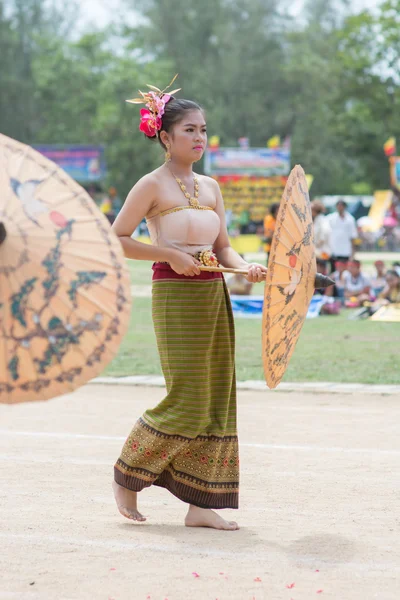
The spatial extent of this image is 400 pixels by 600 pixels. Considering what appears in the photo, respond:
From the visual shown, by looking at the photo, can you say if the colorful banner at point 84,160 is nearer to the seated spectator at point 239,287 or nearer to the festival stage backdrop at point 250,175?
the festival stage backdrop at point 250,175

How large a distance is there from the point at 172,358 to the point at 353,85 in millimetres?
49403

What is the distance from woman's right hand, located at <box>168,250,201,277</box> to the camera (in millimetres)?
4879

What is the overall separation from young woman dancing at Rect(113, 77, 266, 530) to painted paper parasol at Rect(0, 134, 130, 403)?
1.08 metres

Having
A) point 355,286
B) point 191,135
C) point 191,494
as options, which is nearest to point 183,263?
point 191,135

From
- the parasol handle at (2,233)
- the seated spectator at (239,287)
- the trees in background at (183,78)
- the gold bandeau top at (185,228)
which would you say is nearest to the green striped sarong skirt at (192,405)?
the gold bandeau top at (185,228)

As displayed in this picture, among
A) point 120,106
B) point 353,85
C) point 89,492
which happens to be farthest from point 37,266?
point 120,106

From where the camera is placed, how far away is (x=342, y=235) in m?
19.2

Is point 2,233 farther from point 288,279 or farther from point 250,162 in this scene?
point 250,162

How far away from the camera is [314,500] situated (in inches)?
217

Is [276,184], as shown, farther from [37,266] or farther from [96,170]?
[37,266]

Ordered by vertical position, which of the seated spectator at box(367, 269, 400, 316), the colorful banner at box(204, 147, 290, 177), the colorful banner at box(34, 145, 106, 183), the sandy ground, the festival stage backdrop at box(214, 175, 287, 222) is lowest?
the sandy ground

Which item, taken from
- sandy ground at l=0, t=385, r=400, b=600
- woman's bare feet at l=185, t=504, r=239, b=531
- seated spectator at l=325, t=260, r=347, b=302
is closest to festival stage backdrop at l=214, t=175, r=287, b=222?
seated spectator at l=325, t=260, r=347, b=302

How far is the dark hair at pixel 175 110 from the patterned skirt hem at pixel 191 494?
1.59 metres

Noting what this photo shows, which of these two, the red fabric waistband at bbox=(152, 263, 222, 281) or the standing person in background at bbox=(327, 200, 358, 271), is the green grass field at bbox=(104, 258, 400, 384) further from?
the red fabric waistband at bbox=(152, 263, 222, 281)
